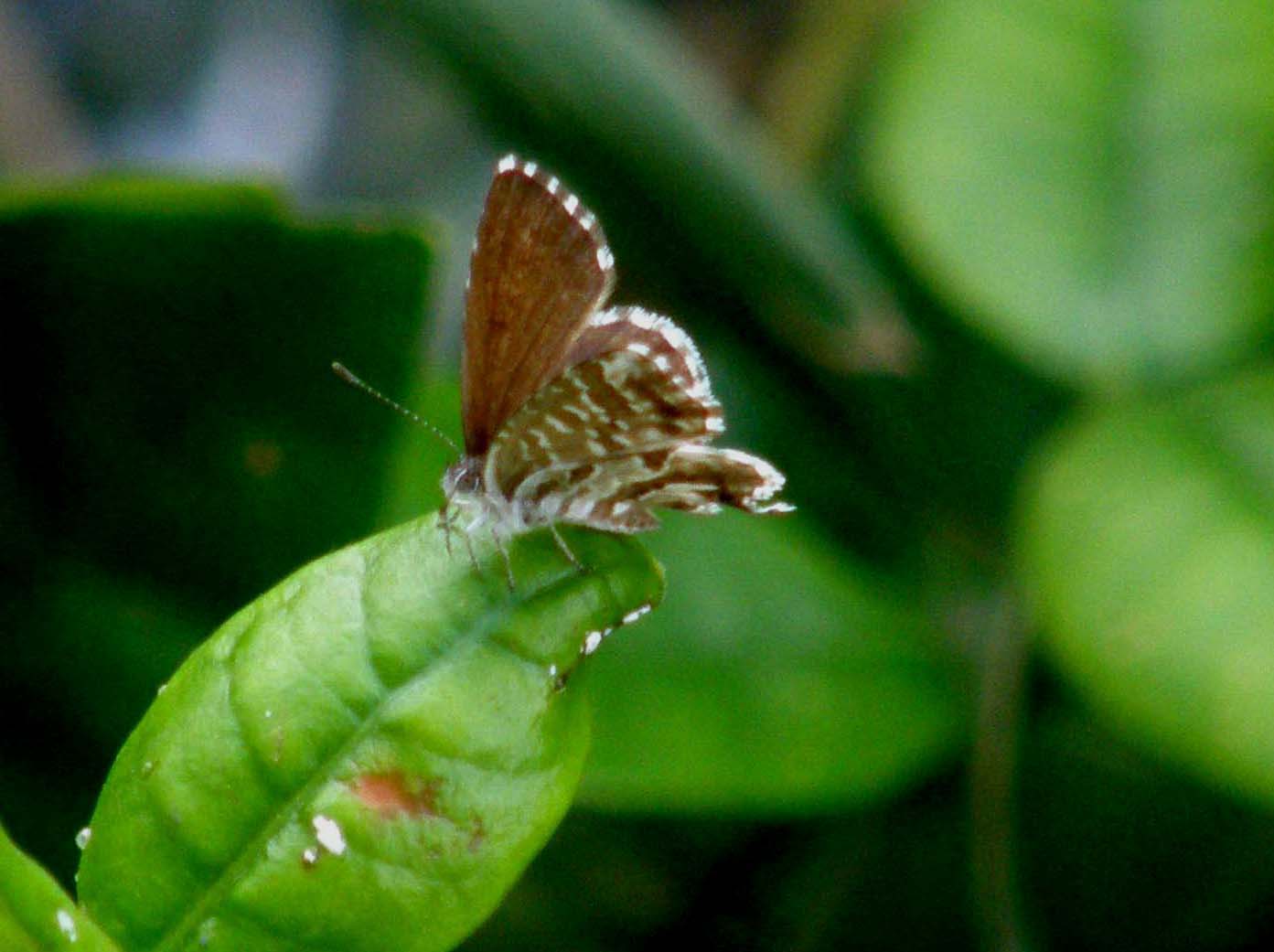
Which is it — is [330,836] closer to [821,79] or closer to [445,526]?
[445,526]

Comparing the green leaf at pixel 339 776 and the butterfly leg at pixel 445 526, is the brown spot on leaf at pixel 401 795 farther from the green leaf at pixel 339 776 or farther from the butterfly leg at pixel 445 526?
the butterfly leg at pixel 445 526

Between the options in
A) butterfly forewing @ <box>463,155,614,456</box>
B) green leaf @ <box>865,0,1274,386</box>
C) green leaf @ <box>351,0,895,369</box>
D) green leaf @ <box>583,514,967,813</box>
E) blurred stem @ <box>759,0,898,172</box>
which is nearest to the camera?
butterfly forewing @ <box>463,155,614,456</box>

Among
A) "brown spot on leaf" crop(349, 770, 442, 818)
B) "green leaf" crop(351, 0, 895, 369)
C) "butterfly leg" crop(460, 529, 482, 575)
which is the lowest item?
"brown spot on leaf" crop(349, 770, 442, 818)

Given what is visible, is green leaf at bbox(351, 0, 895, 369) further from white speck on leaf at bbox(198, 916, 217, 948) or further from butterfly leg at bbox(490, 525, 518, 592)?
white speck on leaf at bbox(198, 916, 217, 948)

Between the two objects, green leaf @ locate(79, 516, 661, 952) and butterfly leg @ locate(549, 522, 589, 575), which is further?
butterfly leg @ locate(549, 522, 589, 575)

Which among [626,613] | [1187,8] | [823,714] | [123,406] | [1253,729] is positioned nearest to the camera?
[626,613]

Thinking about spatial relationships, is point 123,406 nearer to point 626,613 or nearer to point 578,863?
point 626,613

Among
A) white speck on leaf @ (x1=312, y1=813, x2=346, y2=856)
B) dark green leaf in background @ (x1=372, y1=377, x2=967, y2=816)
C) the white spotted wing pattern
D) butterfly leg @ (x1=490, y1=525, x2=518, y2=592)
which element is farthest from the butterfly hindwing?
dark green leaf in background @ (x1=372, y1=377, x2=967, y2=816)

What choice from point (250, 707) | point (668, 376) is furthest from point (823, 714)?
point (250, 707)
